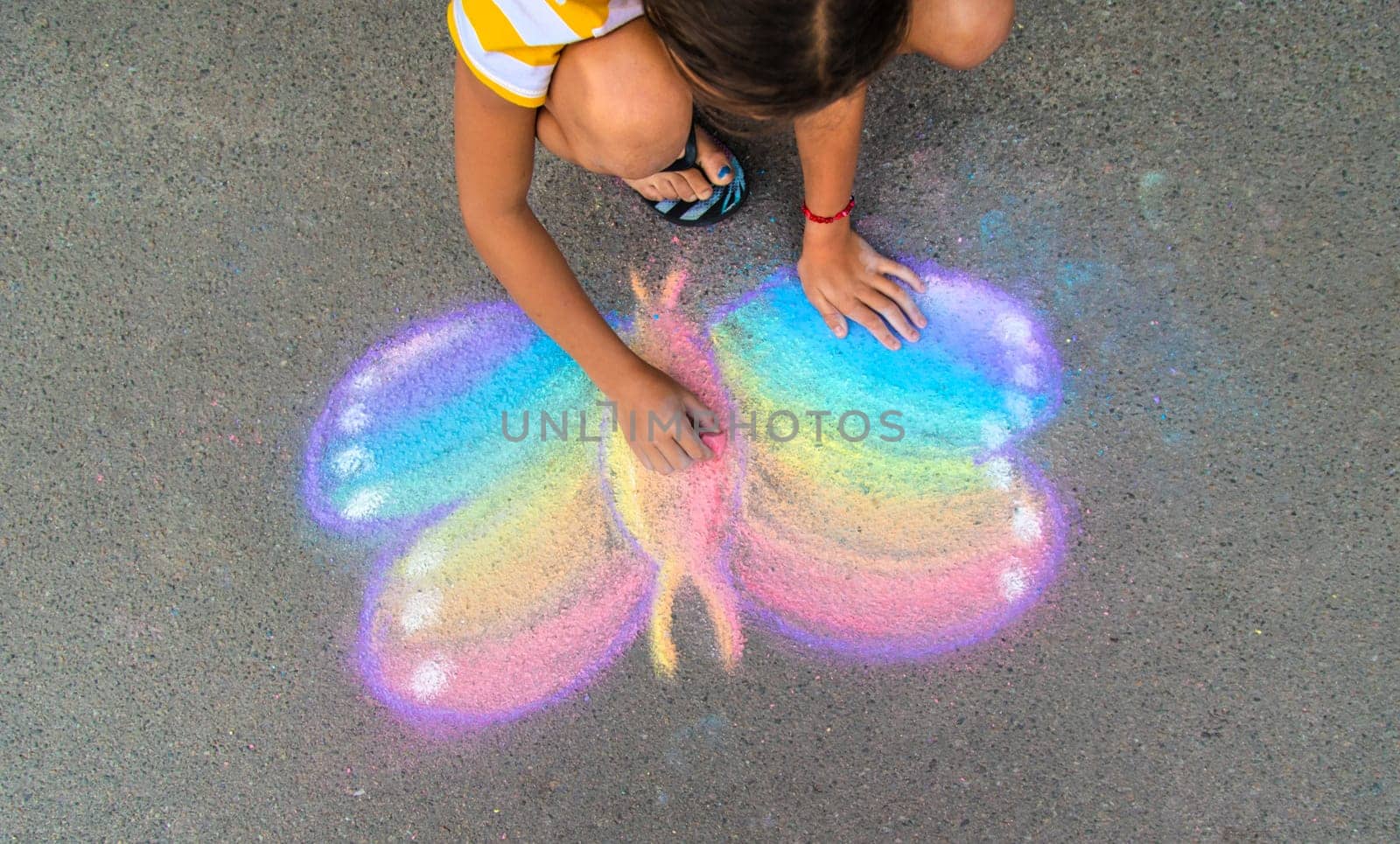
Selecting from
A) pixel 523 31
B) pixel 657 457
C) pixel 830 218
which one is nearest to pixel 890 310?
pixel 830 218

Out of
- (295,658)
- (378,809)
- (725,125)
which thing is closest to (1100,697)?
(725,125)

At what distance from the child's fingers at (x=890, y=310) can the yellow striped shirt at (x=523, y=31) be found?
76 centimetres

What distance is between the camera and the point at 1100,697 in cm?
168

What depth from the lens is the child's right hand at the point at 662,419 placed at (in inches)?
66.3

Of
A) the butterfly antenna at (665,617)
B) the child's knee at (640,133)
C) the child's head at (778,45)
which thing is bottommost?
the butterfly antenna at (665,617)

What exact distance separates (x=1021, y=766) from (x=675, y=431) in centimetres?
97

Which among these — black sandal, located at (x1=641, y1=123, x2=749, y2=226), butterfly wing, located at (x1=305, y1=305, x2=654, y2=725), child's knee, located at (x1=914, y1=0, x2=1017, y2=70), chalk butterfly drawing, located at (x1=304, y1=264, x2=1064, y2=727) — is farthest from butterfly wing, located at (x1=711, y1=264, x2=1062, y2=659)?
child's knee, located at (x1=914, y1=0, x2=1017, y2=70)

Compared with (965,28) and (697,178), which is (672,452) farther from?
(965,28)

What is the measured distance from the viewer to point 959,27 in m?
1.31

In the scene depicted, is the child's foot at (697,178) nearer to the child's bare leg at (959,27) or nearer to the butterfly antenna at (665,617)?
the child's bare leg at (959,27)

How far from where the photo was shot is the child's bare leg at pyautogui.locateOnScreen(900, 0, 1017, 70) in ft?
4.23

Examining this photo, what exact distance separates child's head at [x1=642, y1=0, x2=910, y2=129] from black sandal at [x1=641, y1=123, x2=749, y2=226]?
2.16ft

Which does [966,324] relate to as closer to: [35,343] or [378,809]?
[378,809]

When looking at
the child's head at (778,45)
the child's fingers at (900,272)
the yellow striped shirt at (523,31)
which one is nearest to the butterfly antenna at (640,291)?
the child's fingers at (900,272)
